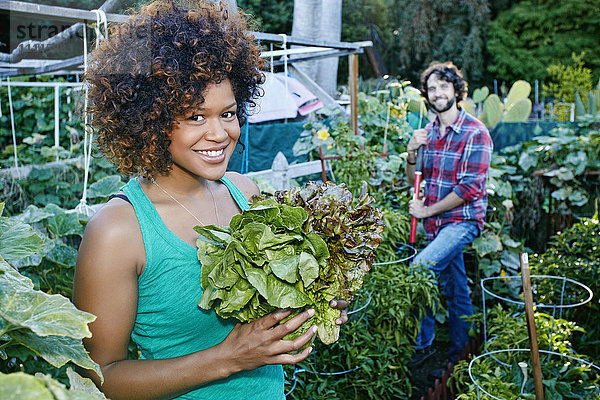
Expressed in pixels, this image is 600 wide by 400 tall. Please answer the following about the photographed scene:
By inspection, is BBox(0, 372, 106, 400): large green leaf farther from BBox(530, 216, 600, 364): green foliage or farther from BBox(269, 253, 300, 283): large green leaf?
BBox(530, 216, 600, 364): green foliage

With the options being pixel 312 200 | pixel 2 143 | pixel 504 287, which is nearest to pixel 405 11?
pixel 2 143

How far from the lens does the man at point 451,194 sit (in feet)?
11.8

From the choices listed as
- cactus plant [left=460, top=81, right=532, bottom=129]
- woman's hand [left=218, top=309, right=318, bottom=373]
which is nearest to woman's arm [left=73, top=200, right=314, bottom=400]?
woman's hand [left=218, top=309, right=318, bottom=373]

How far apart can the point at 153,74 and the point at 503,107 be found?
7472 mm

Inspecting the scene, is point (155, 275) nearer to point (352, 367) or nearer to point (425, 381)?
point (352, 367)

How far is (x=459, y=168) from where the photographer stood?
3.69 metres

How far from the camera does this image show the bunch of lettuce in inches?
45.4

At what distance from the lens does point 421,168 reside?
154 inches

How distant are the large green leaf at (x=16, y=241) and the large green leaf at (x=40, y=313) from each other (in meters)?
0.16

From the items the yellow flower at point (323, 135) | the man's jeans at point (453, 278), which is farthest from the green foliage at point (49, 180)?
the man's jeans at point (453, 278)

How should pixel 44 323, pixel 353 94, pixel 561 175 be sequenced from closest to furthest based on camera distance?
pixel 44 323, pixel 353 94, pixel 561 175

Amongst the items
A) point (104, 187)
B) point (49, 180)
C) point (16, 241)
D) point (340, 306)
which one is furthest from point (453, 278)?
point (49, 180)

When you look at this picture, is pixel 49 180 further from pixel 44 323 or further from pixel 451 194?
pixel 44 323

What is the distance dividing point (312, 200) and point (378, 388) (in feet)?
6.35
